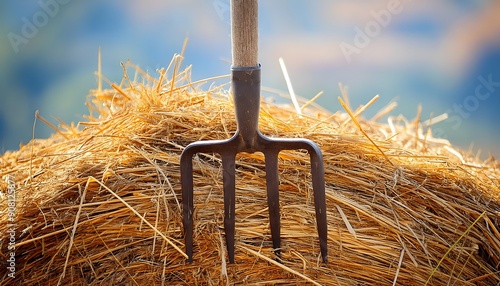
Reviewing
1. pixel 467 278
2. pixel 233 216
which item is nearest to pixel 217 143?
pixel 233 216

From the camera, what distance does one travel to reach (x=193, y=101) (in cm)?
166

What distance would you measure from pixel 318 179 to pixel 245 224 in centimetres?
21

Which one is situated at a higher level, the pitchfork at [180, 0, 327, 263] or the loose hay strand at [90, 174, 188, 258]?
the pitchfork at [180, 0, 327, 263]

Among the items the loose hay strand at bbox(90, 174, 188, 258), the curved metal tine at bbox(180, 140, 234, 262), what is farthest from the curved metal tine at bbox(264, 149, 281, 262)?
the loose hay strand at bbox(90, 174, 188, 258)

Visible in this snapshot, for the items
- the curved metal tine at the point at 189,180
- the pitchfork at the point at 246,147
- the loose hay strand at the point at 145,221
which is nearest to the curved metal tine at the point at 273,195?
the pitchfork at the point at 246,147

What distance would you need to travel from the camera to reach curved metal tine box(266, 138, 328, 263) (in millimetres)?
1336

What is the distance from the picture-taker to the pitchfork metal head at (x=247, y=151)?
4.41ft

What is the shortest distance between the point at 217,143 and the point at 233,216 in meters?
0.18

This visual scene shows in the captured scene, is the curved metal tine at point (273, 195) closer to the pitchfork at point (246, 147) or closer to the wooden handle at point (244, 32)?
the pitchfork at point (246, 147)

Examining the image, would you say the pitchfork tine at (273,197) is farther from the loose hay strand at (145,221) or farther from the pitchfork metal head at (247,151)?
the loose hay strand at (145,221)

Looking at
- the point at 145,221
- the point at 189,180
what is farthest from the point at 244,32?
the point at 145,221

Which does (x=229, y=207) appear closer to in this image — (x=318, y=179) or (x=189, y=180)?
(x=189, y=180)

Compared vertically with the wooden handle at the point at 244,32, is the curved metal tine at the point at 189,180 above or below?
below

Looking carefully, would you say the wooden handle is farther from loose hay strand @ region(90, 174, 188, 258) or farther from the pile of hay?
loose hay strand @ region(90, 174, 188, 258)
